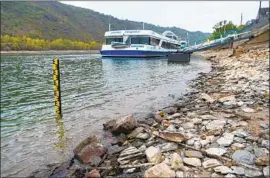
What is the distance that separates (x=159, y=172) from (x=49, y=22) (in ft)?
352

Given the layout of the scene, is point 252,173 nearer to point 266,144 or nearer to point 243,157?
point 243,157

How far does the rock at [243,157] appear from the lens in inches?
208

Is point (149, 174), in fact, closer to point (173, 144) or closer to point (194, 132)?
point (173, 144)

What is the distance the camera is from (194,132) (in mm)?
7297

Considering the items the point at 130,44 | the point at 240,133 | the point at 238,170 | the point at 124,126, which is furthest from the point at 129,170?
the point at 130,44

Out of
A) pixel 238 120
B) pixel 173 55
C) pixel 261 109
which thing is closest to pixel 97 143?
pixel 238 120

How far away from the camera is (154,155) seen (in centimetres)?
562

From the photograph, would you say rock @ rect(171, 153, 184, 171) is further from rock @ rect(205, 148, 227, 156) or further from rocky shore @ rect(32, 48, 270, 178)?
rock @ rect(205, 148, 227, 156)

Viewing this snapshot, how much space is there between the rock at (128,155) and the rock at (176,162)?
30.9 inches

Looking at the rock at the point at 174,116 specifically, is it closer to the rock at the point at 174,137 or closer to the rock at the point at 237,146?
the rock at the point at 174,137

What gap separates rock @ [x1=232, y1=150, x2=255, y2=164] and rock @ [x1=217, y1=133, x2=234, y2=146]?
483mm

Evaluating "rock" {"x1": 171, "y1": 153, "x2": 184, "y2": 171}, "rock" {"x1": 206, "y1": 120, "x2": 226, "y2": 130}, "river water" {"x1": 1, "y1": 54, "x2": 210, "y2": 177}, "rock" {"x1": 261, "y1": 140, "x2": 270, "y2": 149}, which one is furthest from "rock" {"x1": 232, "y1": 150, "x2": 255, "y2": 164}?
"river water" {"x1": 1, "y1": 54, "x2": 210, "y2": 177}

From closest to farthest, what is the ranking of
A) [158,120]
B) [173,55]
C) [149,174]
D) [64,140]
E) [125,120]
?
[149,174]
[64,140]
[125,120]
[158,120]
[173,55]

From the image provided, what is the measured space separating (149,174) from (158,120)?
4.30m
